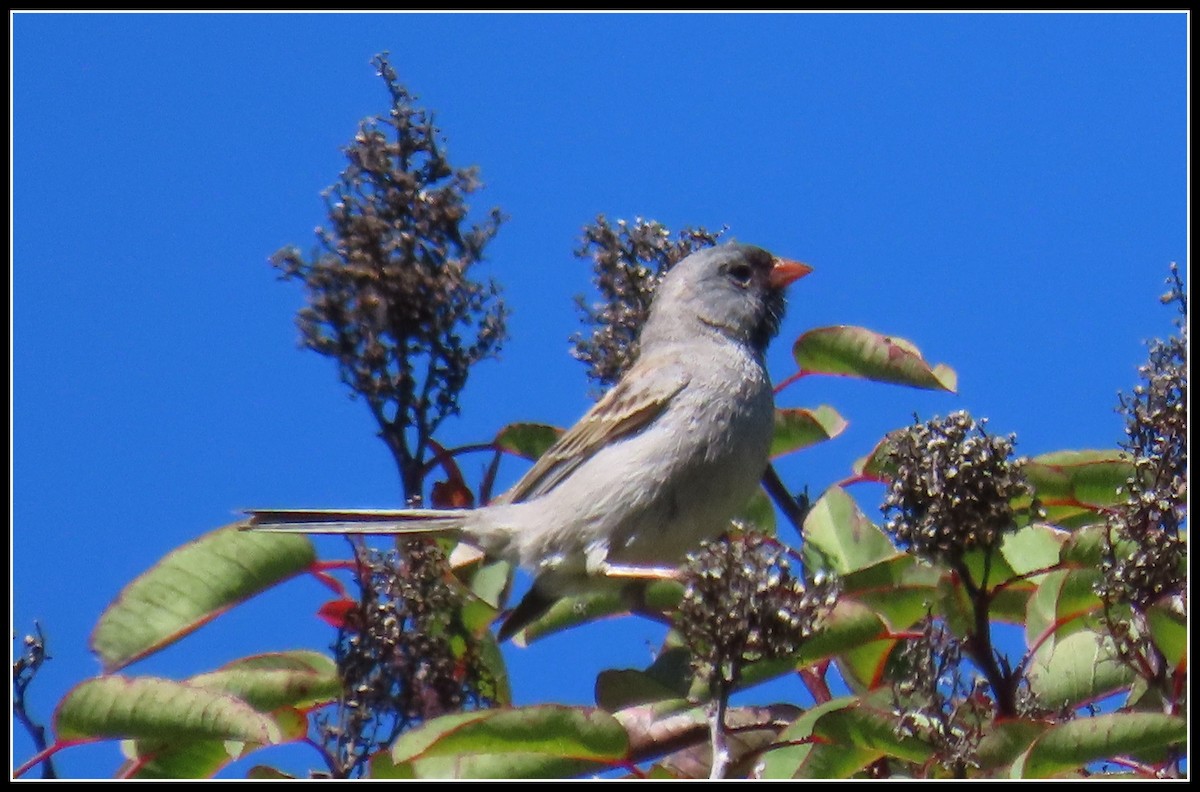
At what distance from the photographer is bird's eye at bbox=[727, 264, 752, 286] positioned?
16.7ft

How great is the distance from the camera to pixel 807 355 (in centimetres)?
376

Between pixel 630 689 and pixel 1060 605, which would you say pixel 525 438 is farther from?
pixel 1060 605

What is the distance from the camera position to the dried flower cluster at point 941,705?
8.51 feet

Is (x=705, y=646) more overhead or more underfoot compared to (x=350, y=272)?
more underfoot

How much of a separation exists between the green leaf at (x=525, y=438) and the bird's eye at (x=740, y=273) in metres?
1.49

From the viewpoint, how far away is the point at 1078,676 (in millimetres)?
3094

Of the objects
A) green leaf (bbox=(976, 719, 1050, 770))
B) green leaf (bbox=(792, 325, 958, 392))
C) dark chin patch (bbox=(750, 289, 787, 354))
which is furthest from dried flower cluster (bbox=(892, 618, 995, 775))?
dark chin patch (bbox=(750, 289, 787, 354))

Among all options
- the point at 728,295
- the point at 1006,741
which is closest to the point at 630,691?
the point at 1006,741

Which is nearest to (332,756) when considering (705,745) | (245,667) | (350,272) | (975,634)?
(245,667)

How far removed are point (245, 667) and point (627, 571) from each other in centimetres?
130

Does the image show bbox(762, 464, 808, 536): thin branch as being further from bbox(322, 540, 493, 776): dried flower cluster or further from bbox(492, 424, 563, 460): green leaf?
bbox(322, 540, 493, 776): dried flower cluster

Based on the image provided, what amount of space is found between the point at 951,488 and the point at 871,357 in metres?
0.86

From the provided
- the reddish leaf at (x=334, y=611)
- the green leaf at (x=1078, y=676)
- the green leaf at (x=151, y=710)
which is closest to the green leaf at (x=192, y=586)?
the reddish leaf at (x=334, y=611)

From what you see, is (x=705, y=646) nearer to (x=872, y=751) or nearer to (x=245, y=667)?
(x=872, y=751)
